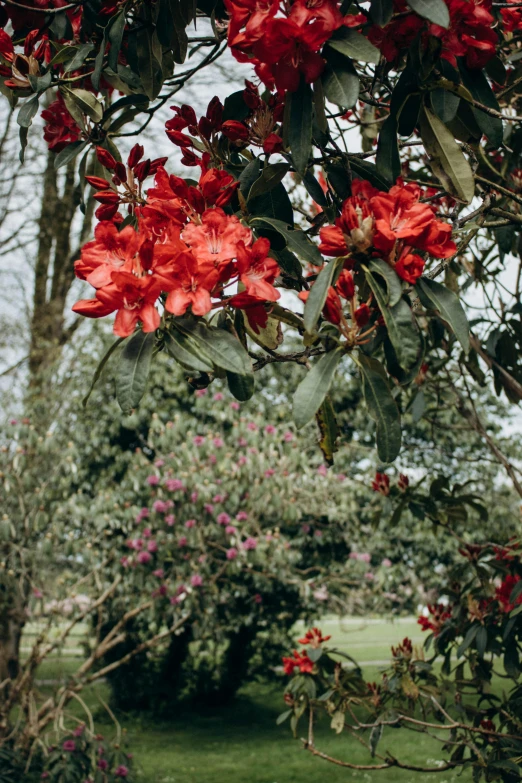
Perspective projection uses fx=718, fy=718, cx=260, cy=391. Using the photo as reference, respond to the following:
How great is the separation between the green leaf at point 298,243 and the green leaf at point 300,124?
0.26 ft

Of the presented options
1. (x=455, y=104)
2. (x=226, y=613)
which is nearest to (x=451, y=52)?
(x=455, y=104)

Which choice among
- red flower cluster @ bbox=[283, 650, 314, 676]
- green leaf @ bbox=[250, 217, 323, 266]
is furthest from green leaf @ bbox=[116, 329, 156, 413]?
red flower cluster @ bbox=[283, 650, 314, 676]

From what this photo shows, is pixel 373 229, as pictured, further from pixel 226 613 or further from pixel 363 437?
pixel 363 437

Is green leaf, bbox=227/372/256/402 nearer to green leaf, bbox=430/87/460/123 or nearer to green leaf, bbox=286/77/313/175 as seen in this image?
green leaf, bbox=286/77/313/175

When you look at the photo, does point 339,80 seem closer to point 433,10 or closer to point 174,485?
point 433,10

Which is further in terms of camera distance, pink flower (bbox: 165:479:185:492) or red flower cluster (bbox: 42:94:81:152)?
pink flower (bbox: 165:479:185:492)

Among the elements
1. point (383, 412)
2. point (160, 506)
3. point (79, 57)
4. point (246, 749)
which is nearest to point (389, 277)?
point (383, 412)

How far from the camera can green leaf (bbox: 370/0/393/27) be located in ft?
2.93

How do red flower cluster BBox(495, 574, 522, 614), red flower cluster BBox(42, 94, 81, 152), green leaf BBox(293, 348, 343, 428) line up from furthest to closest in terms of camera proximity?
red flower cluster BBox(495, 574, 522, 614) < red flower cluster BBox(42, 94, 81, 152) < green leaf BBox(293, 348, 343, 428)

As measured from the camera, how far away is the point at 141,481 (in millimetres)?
5516

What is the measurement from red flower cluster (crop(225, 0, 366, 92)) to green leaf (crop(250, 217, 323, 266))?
175mm

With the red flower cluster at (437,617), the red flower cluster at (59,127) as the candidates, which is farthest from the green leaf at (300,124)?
the red flower cluster at (437,617)

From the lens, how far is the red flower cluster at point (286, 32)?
832 mm

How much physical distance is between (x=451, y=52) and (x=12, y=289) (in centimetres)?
941
